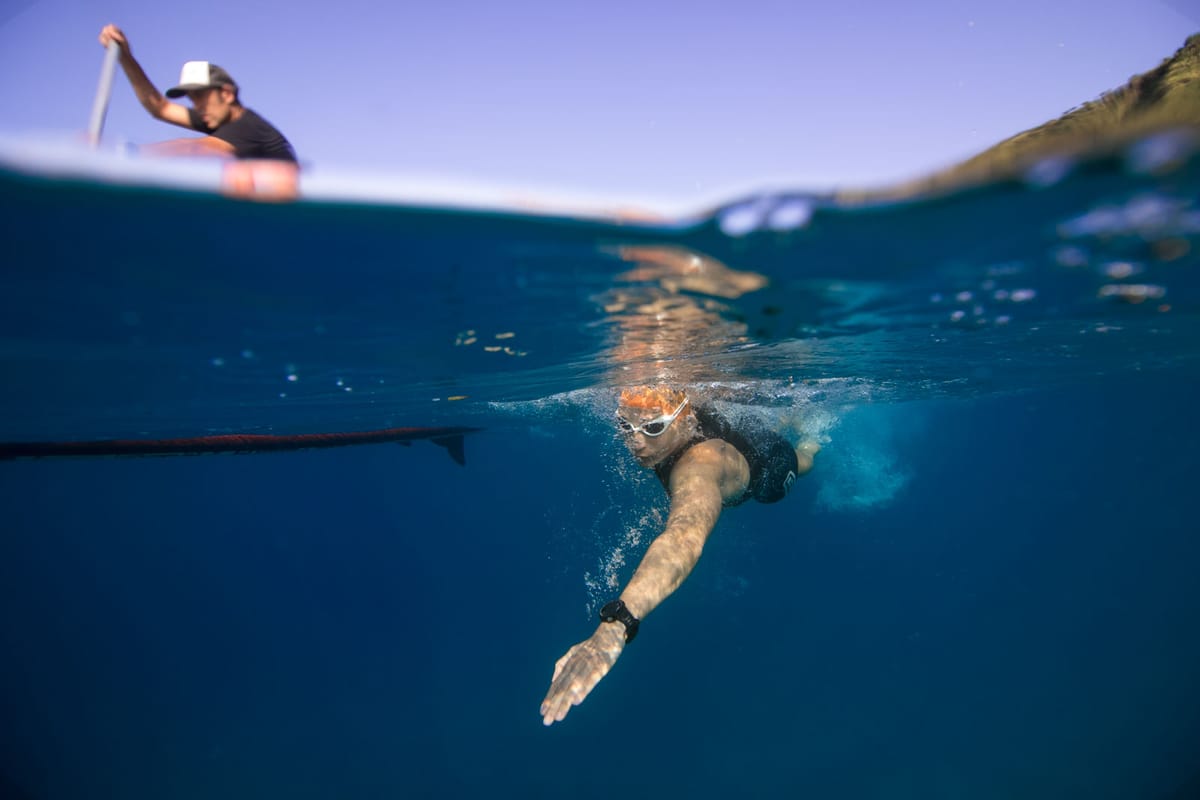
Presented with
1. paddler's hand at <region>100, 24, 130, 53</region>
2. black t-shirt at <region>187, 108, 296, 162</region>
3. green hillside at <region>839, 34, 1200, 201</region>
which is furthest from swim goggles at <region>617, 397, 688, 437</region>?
paddler's hand at <region>100, 24, 130, 53</region>

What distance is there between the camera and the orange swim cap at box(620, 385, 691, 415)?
7750 millimetres

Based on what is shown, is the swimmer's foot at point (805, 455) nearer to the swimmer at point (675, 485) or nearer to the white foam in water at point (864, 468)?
the swimmer at point (675, 485)

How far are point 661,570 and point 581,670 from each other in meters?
1.04

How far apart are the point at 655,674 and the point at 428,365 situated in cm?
2606

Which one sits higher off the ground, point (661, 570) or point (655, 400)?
point (655, 400)

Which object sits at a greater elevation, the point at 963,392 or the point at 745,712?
the point at 963,392

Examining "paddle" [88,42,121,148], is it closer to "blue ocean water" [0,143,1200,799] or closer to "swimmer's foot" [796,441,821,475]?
"blue ocean water" [0,143,1200,799]

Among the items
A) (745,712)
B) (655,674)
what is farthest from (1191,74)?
(745,712)

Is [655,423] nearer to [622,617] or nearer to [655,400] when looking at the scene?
[655,400]

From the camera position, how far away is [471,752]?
2467 centimetres

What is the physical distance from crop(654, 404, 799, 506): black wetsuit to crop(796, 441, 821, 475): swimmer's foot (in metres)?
2.32

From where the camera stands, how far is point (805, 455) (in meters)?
12.5

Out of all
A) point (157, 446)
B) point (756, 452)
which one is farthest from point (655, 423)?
point (157, 446)

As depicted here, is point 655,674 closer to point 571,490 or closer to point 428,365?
point 428,365
